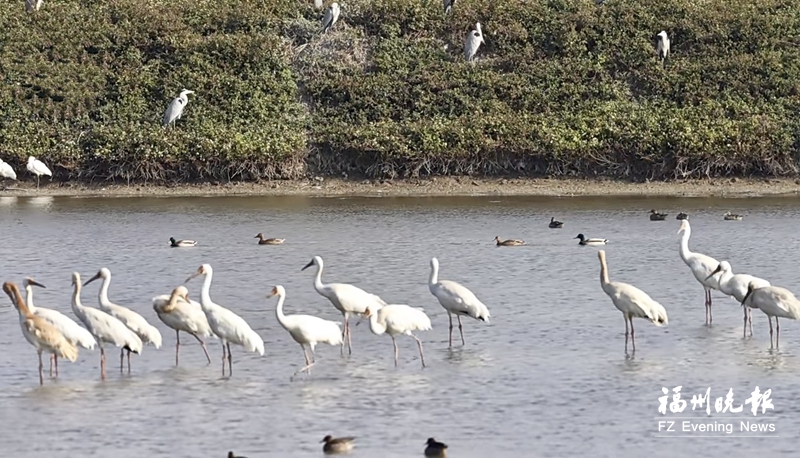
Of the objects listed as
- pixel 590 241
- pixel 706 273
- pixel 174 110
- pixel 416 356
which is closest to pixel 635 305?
pixel 706 273

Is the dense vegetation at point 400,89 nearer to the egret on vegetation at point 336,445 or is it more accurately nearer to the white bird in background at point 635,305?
the white bird in background at point 635,305

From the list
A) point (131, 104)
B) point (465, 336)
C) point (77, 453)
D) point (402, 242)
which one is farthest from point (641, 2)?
point (77, 453)

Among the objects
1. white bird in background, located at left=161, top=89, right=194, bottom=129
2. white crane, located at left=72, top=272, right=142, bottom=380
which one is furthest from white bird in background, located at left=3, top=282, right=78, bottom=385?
white bird in background, located at left=161, top=89, right=194, bottom=129

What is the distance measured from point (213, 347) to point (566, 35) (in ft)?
75.2

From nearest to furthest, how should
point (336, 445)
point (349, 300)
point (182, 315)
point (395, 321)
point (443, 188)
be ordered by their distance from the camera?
point (336, 445)
point (395, 321)
point (182, 315)
point (349, 300)
point (443, 188)

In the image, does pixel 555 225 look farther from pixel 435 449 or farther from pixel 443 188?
pixel 435 449

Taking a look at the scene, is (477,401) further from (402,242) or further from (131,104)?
(131,104)

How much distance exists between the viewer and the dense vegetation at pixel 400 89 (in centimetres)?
3216

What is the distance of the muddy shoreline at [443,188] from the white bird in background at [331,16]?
599 centimetres

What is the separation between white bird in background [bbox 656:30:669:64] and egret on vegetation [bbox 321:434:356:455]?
26.1 meters

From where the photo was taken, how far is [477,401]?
Answer: 1264cm

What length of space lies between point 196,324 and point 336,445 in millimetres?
3708

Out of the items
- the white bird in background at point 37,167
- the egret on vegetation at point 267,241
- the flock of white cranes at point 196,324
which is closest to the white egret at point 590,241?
the egret on vegetation at point 267,241

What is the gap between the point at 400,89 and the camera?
35094 mm
